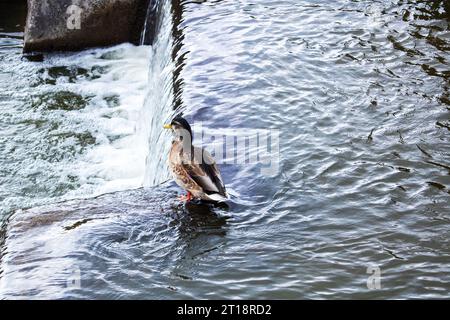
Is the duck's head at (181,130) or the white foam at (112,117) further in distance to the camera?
the white foam at (112,117)

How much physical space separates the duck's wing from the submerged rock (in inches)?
262

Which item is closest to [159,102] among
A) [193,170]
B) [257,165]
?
[257,165]

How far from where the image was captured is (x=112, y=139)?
9516 millimetres

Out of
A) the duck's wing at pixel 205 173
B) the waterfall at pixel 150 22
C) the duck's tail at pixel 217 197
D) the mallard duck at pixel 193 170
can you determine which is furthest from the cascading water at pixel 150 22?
the duck's tail at pixel 217 197

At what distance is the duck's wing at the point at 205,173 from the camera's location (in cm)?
554

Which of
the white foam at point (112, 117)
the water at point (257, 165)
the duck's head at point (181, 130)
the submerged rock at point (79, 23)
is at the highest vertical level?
the duck's head at point (181, 130)

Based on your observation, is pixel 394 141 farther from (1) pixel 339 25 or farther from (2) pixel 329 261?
(1) pixel 339 25

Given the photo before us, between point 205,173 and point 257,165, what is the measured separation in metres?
0.88

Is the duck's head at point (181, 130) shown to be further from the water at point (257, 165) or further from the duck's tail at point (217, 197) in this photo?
the duck's tail at point (217, 197)

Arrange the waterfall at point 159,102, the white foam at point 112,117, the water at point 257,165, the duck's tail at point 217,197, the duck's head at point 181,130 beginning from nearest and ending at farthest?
the water at point 257,165
the duck's tail at point 217,197
the duck's head at point 181,130
the waterfall at point 159,102
the white foam at point 112,117

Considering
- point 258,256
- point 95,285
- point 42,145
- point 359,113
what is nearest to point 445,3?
point 359,113

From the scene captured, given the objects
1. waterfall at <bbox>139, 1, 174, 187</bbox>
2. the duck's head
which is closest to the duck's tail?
the duck's head

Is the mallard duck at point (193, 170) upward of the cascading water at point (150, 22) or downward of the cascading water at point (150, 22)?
upward
